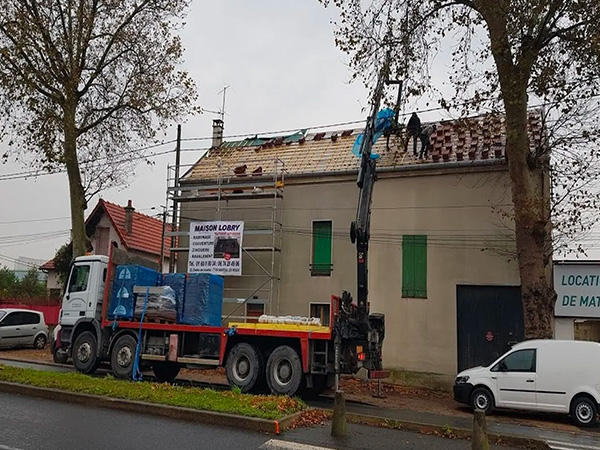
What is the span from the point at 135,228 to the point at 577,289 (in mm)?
24982

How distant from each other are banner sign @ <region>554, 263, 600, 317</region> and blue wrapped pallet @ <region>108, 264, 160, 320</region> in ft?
36.1

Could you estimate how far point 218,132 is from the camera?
85.2 feet

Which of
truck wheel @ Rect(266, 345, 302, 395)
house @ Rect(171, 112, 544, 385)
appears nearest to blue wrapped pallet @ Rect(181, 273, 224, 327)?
truck wheel @ Rect(266, 345, 302, 395)

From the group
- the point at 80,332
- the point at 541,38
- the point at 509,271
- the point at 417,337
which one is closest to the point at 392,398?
the point at 417,337

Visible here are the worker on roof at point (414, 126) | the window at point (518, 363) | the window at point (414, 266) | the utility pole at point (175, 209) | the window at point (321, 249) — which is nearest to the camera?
the window at point (518, 363)

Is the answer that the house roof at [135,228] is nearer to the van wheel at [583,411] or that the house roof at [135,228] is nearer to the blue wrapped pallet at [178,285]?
the blue wrapped pallet at [178,285]

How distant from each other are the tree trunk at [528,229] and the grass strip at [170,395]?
22.6 feet

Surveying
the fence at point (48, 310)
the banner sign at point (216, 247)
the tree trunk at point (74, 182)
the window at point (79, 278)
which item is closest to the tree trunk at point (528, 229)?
the banner sign at point (216, 247)

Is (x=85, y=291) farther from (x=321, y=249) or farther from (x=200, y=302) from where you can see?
(x=321, y=249)

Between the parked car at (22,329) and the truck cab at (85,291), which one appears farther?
the parked car at (22,329)

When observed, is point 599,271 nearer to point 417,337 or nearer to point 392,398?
point 417,337

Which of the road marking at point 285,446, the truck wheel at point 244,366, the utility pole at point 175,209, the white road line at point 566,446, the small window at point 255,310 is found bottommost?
the white road line at point 566,446

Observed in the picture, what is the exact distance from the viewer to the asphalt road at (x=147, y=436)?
7.51m

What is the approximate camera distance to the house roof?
33.0m
